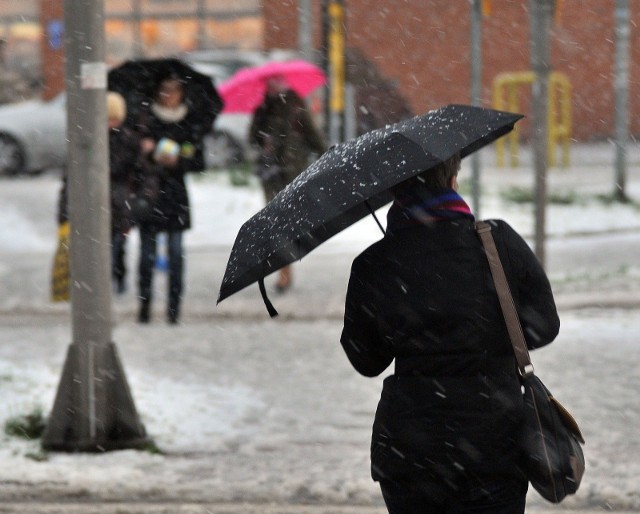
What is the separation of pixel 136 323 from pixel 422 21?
780 inches

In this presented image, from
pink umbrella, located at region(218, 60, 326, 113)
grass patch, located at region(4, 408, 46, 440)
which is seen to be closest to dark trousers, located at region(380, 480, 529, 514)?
grass patch, located at region(4, 408, 46, 440)

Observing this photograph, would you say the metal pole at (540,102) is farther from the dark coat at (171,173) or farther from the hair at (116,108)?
the hair at (116,108)

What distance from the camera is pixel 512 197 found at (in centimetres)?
1609

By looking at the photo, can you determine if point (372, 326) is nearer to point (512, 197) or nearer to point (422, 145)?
point (422, 145)

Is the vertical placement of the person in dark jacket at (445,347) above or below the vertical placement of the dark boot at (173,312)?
above

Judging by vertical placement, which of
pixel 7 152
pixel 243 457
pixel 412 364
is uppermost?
pixel 412 364

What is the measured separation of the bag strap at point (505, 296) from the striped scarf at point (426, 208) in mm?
80

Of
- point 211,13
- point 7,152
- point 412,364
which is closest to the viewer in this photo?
point 412,364

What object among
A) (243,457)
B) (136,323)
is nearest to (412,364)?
(243,457)

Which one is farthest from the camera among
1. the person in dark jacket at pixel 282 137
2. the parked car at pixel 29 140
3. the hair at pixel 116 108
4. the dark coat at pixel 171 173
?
the parked car at pixel 29 140

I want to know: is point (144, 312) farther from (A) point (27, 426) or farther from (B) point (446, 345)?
(B) point (446, 345)

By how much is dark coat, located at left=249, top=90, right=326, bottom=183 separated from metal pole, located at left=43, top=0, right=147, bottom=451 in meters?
4.60

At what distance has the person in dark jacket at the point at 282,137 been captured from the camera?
1084cm

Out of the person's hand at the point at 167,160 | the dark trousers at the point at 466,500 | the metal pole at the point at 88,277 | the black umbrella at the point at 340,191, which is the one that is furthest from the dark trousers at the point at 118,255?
the dark trousers at the point at 466,500
